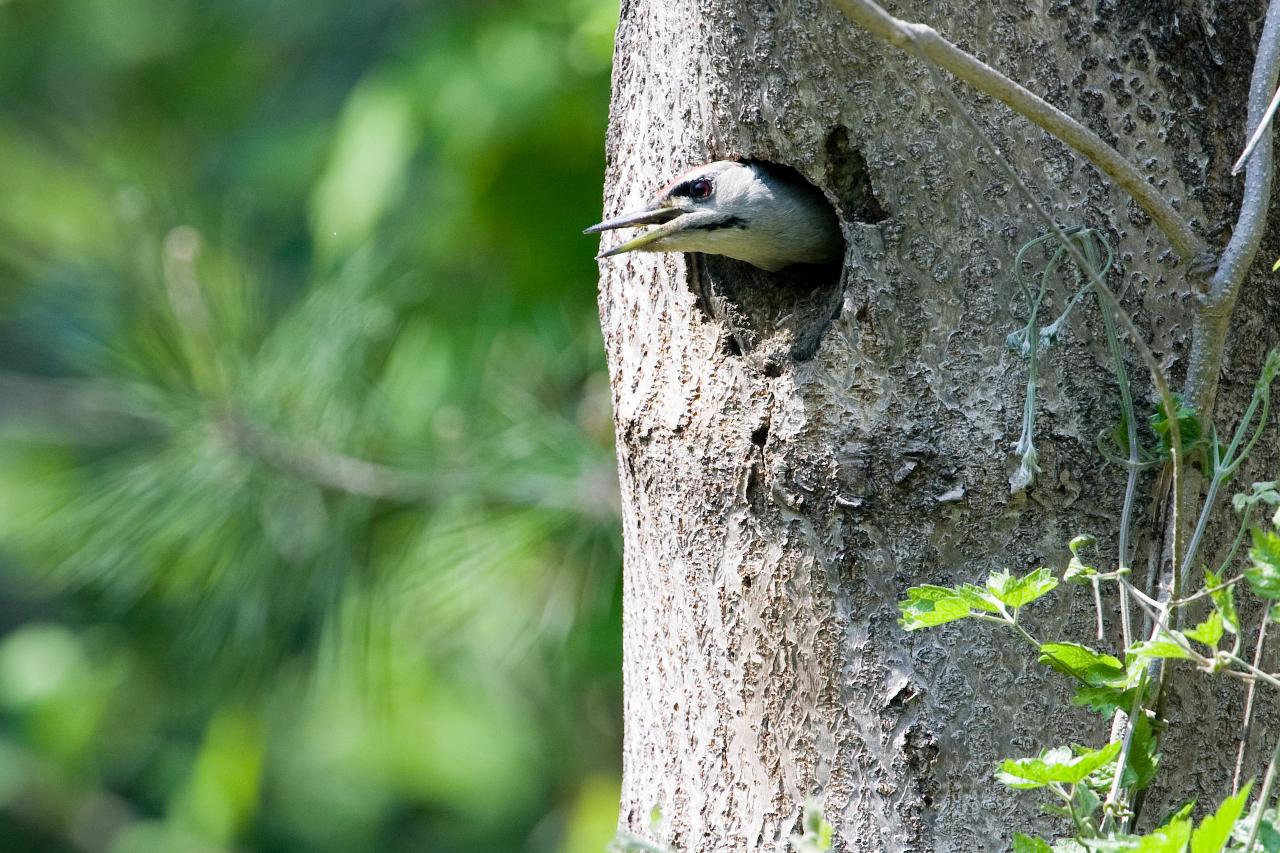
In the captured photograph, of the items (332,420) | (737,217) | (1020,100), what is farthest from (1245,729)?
(332,420)

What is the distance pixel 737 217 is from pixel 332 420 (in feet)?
5.76

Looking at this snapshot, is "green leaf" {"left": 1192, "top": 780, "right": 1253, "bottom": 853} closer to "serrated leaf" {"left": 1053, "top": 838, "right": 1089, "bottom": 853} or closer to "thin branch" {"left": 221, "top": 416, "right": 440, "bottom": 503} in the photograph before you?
"serrated leaf" {"left": 1053, "top": 838, "right": 1089, "bottom": 853}

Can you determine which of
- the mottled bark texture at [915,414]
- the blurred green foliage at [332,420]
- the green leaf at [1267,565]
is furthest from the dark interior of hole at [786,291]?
the blurred green foliage at [332,420]

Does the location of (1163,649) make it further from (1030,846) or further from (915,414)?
(915,414)

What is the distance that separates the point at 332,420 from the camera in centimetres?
290

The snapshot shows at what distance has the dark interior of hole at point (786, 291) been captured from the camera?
123cm

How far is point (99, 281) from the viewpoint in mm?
3012

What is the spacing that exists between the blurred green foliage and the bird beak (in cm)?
119

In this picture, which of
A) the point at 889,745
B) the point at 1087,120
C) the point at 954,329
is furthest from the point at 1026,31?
the point at 889,745

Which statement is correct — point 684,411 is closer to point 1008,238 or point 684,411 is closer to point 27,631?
point 1008,238

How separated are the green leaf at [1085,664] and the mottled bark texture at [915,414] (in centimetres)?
15

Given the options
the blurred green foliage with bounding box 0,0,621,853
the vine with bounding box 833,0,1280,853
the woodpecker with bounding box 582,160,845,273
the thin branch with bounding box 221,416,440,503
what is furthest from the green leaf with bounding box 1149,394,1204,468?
the thin branch with bounding box 221,416,440,503

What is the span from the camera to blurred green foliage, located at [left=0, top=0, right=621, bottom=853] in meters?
2.87

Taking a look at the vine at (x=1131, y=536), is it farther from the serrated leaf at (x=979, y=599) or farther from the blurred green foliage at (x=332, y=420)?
the blurred green foliage at (x=332, y=420)
